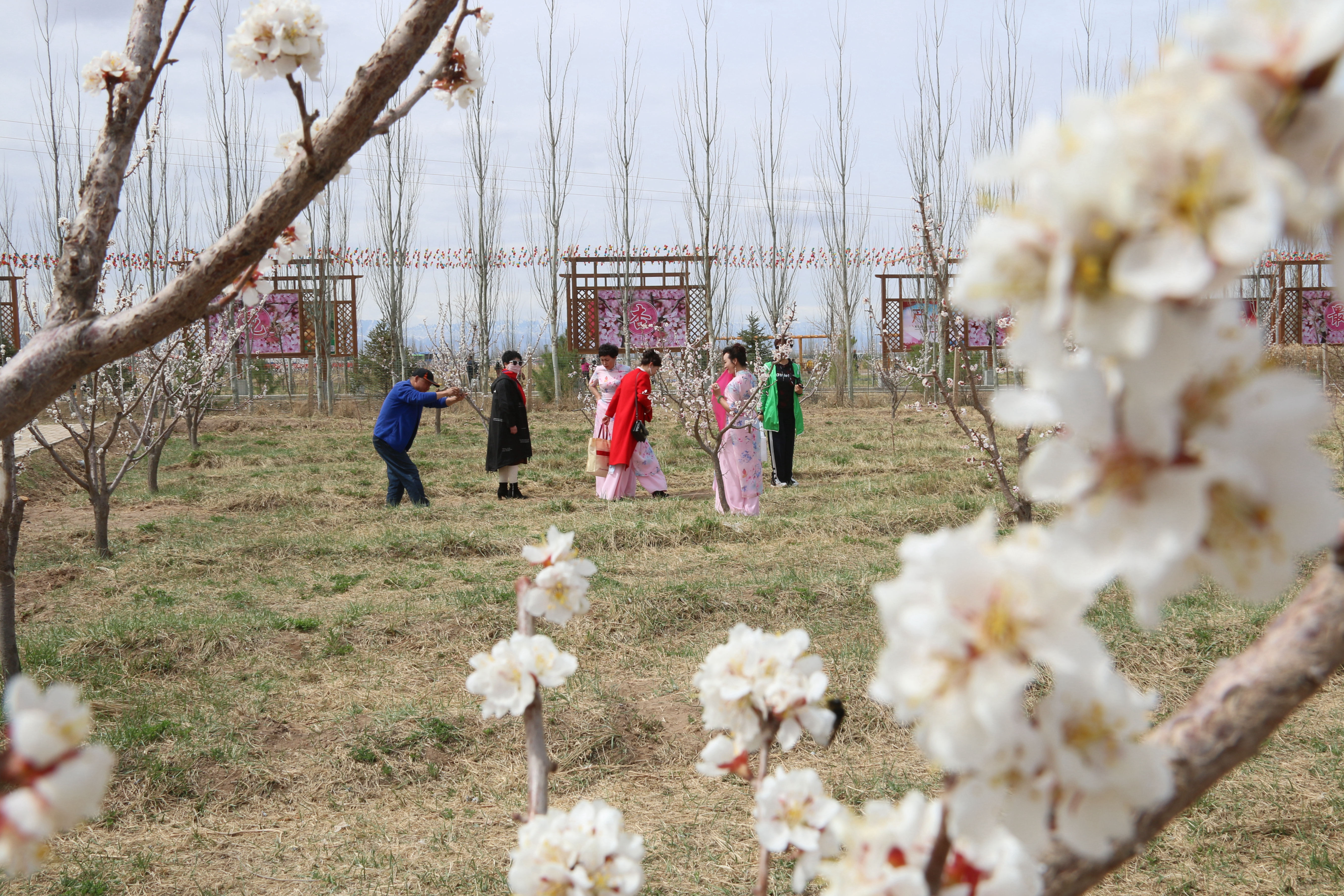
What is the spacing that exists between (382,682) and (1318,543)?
445cm

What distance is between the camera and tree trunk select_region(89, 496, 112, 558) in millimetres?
6727

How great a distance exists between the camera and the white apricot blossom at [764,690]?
1.12 meters

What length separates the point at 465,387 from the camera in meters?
19.4

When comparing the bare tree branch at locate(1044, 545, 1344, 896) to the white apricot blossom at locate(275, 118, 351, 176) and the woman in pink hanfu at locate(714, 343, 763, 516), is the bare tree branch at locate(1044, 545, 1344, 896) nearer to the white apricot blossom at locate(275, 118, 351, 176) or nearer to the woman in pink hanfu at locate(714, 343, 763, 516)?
the white apricot blossom at locate(275, 118, 351, 176)

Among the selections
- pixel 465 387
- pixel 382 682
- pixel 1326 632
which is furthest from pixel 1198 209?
pixel 465 387

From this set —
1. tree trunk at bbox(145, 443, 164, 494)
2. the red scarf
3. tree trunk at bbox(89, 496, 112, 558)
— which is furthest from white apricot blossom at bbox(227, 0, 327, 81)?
tree trunk at bbox(145, 443, 164, 494)

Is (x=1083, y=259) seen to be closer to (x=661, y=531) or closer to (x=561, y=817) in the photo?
(x=561, y=817)

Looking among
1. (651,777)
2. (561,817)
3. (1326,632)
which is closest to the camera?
(1326,632)

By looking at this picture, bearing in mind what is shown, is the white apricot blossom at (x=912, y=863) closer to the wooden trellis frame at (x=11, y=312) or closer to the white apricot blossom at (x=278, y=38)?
the white apricot blossom at (x=278, y=38)

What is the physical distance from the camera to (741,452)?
Answer: 895 cm

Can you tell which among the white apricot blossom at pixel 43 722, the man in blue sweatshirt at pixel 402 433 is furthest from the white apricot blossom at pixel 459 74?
the man in blue sweatshirt at pixel 402 433

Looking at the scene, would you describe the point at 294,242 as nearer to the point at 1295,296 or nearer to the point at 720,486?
the point at 720,486

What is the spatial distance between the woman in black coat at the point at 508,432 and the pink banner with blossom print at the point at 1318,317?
543 inches

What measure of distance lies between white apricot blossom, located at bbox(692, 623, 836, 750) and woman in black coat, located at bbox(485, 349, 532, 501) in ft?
28.6
